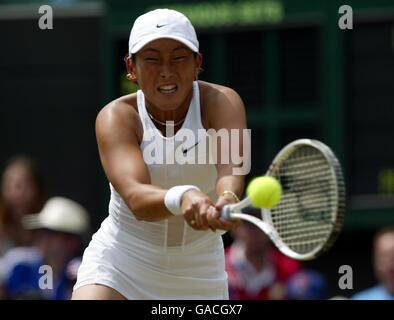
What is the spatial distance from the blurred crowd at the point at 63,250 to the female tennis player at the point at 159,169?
233 centimetres

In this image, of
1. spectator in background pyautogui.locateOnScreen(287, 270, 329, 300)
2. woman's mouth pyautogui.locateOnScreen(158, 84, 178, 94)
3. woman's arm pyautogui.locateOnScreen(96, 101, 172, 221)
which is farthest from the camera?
spectator in background pyautogui.locateOnScreen(287, 270, 329, 300)

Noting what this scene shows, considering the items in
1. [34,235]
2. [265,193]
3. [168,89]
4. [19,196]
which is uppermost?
[168,89]

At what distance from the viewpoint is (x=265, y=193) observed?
15.9ft

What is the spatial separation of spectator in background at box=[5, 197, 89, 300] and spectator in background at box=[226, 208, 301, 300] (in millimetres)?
935

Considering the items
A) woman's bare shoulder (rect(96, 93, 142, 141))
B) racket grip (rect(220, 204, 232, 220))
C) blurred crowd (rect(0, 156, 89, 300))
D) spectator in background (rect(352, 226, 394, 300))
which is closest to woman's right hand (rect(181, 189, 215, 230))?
racket grip (rect(220, 204, 232, 220))

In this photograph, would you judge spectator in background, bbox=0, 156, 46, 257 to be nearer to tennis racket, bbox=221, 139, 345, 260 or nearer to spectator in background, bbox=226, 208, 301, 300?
spectator in background, bbox=226, 208, 301, 300

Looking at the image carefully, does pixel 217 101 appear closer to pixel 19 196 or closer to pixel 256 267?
pixel 256 267

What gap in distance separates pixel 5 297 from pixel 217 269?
8.05 feet

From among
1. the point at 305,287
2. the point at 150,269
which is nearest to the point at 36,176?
the point at 305,287

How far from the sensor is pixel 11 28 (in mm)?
9250

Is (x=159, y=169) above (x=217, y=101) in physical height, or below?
below

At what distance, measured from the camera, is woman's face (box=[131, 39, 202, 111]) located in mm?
5297

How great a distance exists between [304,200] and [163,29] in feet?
2.69

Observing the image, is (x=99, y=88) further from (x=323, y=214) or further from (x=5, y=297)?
(x=323, y=214)
